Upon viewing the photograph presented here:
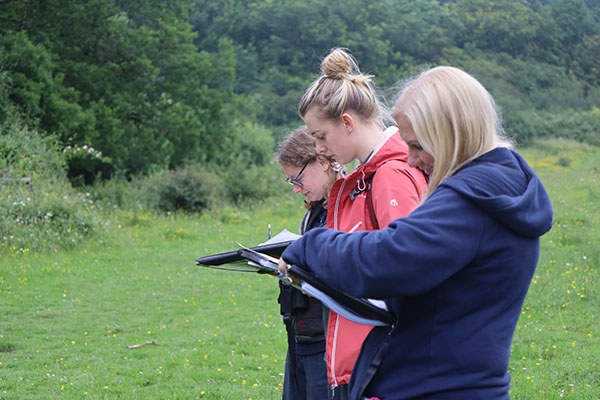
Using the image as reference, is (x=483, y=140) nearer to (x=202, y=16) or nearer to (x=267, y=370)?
(x=267, y=370)

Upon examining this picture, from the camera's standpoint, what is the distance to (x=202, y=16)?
170 feet

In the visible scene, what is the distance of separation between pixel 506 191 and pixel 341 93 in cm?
103

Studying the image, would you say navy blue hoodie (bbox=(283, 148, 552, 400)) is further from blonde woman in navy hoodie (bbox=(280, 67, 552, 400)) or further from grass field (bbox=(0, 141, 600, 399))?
grass field (bbox=(0, 141, 600, 399))

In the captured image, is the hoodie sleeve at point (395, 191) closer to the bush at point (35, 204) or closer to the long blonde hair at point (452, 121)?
the long blonde hair at point (452, 121)

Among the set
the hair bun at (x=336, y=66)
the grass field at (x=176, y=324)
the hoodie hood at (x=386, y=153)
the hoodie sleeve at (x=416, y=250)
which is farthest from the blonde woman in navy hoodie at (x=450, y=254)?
the grass field at (x=176, y=324)

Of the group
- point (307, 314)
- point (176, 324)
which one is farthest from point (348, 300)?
point (176, 324)

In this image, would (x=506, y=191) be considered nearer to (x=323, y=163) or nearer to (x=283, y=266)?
(x=283, y=266)

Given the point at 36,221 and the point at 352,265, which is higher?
the point at 352,265

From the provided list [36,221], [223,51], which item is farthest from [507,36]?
[36,221]

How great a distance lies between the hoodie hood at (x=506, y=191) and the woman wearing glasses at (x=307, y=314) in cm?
152

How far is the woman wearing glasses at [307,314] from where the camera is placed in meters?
2.99

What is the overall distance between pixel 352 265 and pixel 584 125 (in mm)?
52117

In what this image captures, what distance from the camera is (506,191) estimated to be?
1.54 m

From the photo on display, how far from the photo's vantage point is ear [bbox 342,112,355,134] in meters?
2.43
